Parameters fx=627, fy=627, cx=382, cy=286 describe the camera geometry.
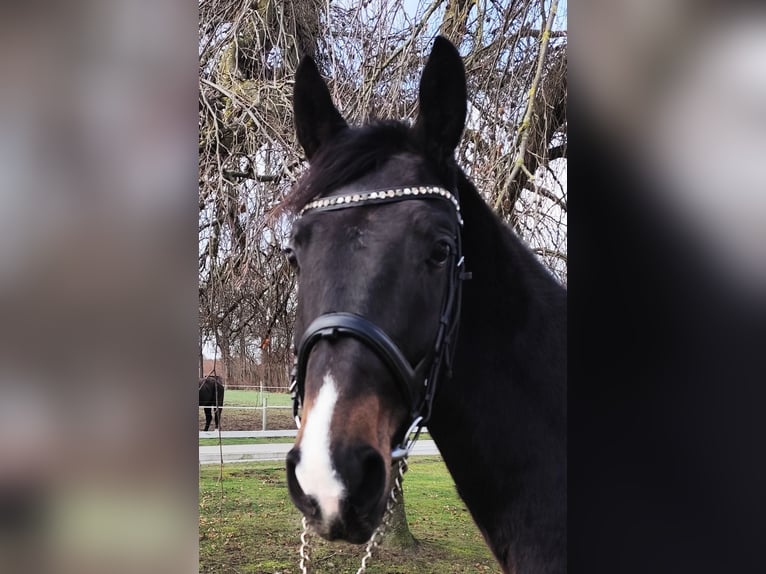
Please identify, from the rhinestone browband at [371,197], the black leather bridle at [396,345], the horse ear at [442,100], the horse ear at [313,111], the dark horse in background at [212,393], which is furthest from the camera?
the dark horse in background at [212,393]

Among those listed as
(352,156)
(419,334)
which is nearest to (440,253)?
(419,334)

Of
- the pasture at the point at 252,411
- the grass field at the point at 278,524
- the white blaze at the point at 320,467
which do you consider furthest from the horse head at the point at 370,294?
the grass field at the point at 278,524

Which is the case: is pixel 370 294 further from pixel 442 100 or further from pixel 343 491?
Answer: pixel 442 100

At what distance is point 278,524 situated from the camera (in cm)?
317

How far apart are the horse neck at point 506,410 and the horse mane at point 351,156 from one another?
259mm

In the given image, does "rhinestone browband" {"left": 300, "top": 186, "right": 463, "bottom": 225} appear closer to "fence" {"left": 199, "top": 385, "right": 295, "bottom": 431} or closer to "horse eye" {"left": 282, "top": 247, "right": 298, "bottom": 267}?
"horse eye" {"left": 282, "top": 247, "right": 298, "bottom": 267}

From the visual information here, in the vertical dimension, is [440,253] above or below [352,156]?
below

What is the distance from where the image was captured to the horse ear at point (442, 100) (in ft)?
5.30

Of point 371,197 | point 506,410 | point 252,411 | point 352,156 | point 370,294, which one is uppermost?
point 352,156

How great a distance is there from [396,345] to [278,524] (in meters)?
2.16

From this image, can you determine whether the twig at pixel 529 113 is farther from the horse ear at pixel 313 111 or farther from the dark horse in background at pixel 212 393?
the dark horse in background at pixel 212 393

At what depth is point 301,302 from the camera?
1455 millimetres
